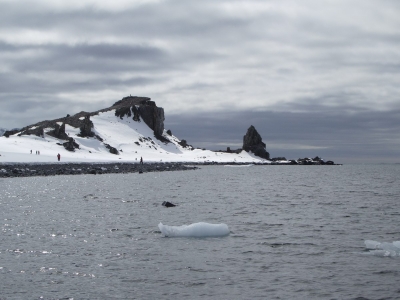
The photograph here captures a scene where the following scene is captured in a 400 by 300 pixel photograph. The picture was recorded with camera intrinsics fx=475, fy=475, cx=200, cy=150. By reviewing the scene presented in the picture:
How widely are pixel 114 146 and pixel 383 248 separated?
141m

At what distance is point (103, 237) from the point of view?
72.1 ft

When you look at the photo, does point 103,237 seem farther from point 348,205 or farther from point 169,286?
point 348,205

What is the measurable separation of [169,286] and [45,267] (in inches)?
186

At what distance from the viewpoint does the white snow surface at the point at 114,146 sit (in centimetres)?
11232

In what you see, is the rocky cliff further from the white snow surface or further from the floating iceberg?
the floating iceberg

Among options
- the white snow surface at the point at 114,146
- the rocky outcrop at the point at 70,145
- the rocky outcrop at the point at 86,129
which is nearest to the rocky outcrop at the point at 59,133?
the white snow surface at the point at 114,146

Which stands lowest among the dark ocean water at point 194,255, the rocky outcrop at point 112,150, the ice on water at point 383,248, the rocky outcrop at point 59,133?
the dark ocean water at point 194,255

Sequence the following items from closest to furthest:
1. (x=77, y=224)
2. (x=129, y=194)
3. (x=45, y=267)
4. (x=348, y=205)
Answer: (x=45, y=267) < (x=77, y=224) < (x=348, y=205) < (x=129, y=194)

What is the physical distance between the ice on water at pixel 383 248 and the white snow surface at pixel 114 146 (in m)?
75.7

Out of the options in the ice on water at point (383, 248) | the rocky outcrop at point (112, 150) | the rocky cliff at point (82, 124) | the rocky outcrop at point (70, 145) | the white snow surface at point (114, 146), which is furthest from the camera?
the rocky outcrop at point (112, 150)

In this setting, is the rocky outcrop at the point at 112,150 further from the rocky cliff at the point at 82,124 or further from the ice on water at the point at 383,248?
the ice on water at the point at 383,248

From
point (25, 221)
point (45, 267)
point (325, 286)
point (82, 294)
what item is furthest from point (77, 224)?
point (325, 286)

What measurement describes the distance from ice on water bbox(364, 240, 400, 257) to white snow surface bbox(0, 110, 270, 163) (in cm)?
7568

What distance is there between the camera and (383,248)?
19.1m
